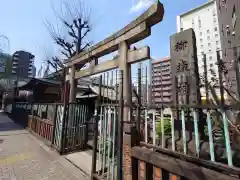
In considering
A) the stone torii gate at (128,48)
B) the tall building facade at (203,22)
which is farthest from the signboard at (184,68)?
the tall building facade at (203,22)

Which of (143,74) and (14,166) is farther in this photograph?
(14,166)

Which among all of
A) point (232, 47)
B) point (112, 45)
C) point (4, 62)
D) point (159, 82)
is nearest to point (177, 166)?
point (232, 47)

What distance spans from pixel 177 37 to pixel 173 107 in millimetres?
2594

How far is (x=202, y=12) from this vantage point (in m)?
34.1

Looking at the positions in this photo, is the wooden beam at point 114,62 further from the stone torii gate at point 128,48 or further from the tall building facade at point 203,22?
the tall building facade at point 203,22

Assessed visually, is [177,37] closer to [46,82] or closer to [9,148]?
[9,148]

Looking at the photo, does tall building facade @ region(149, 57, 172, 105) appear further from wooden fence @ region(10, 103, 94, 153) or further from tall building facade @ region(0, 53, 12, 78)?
tall building facade @ region(0, 53, 12, 78)

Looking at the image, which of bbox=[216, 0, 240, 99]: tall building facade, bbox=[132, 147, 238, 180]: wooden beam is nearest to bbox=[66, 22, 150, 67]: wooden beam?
bbox=[216, 0, 240, 99]: tall building facade

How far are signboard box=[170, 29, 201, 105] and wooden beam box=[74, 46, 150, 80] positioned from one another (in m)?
1.07

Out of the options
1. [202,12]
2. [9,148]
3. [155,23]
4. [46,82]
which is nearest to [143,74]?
[155,23]

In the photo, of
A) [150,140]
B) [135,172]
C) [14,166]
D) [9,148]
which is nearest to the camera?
[135,172]

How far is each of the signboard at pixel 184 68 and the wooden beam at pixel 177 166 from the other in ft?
5.01

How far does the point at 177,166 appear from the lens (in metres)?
1.74

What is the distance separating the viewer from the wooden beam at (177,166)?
A: 1460 millimetres
